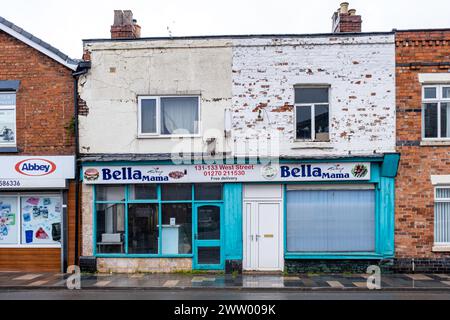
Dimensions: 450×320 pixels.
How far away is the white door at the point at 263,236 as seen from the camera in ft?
42.6

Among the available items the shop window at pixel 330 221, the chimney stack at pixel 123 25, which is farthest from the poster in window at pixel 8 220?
the shop window at pixel 330 221

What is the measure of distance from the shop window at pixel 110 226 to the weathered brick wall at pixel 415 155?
9.09 m

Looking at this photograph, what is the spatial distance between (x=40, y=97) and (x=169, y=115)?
174 inches

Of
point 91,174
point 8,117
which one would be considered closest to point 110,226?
point 91,174

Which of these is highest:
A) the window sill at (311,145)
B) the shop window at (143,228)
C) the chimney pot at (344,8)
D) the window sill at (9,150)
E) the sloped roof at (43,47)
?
the chimney pot at (344,8)

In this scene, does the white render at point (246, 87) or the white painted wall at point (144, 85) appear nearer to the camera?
the white render at point (246, 87)

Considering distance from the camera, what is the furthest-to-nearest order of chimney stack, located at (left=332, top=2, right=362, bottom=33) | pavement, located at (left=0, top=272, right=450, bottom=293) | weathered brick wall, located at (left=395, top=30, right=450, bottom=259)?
chimney stack, located at (left=332, top=2, right=362, bottom=33), weathered brick wall, located at (left=395, top=30, right=450, bottom=259), pavement, located at (left=0, top=272, right=450, bottom=293)

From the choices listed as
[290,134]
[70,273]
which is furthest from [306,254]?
[70,273]

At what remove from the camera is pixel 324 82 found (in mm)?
12992

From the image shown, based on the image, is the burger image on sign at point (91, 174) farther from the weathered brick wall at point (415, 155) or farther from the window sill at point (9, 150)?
the weathered brick wall at point (415, 155)

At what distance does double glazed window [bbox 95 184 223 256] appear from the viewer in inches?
520

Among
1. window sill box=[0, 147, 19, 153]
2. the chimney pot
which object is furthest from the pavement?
the chimney pot

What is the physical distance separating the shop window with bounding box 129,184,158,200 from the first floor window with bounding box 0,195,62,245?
2.60 meters

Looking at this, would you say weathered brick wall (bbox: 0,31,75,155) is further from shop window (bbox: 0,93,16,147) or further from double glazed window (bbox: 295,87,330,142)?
double glazed window (bbox: 295,87,330,142)
